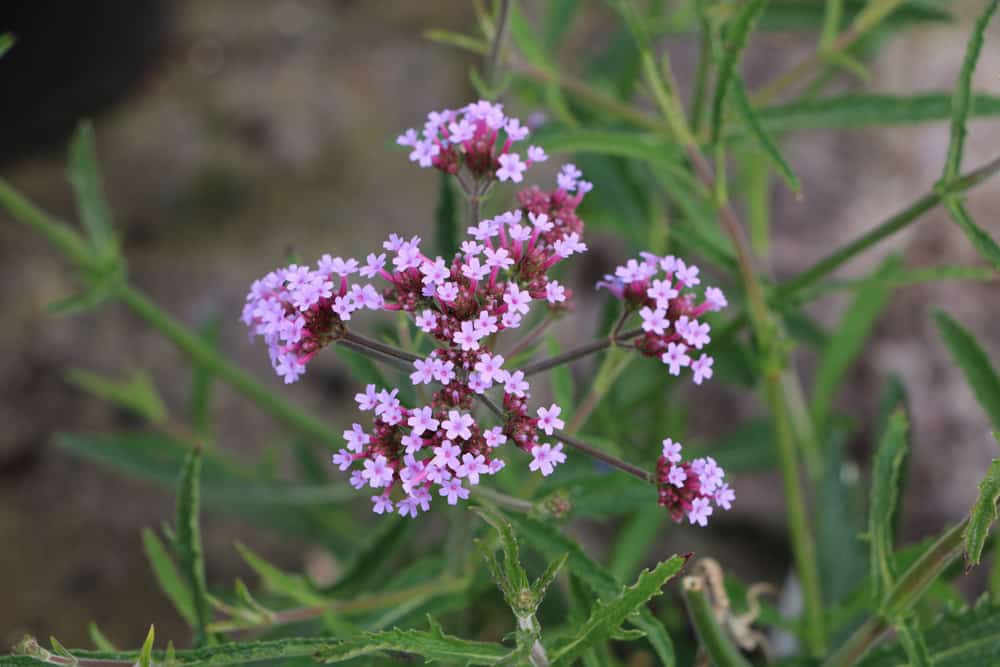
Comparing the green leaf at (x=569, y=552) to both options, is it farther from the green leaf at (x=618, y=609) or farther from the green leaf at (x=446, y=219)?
the green leaf at (x=446, y=219)

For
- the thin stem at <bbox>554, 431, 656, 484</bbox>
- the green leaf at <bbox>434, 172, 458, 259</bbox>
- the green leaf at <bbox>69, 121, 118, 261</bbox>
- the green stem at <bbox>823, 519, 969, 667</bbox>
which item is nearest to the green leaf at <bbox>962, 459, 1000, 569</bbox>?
the green stem at <bbox>823, 519, 969, 667</bbox>

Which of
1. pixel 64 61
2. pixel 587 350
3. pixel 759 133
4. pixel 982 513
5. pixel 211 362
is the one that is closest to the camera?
pixel 982 513

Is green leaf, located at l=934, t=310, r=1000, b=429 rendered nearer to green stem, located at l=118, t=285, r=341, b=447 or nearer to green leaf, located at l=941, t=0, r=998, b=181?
green leaf, located at l=941, t=0, r=998, b=181

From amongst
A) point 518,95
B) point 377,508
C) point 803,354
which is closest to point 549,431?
point 377,508

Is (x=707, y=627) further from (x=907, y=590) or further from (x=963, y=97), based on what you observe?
(x=963, y=97)

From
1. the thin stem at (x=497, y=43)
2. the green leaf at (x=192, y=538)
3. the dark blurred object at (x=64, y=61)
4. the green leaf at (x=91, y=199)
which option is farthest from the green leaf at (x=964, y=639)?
the dark blurred object at (x=64, y=61)

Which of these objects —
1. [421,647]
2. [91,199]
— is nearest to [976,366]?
[421,647]
